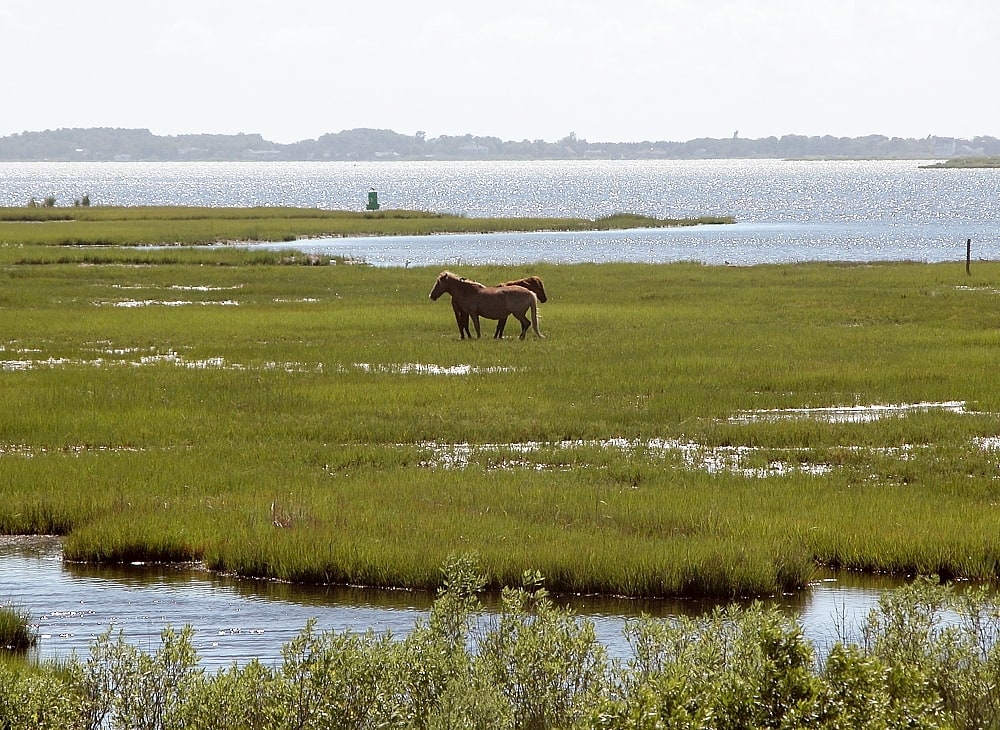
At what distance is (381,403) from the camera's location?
70.4 feet

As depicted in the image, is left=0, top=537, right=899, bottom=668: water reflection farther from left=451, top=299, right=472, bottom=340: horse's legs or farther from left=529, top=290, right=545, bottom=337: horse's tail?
left=451, top=299, right=472, bottom=340: horse's legs

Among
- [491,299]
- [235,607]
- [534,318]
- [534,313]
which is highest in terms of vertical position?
[491,299]

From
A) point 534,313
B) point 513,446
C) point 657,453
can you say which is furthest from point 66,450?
point 534,313

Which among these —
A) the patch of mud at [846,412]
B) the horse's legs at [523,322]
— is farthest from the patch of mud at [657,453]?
the horse's legs at [523,322]

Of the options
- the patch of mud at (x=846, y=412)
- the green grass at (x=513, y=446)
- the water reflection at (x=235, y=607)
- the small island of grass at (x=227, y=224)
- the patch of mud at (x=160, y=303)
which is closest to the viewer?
the water reflection at (x=235, y=607)

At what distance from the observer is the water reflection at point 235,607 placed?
434 inches

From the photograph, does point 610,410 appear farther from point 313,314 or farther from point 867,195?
point 867,195

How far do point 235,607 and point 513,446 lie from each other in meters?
7.01

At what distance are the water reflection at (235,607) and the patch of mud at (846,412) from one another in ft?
24.4

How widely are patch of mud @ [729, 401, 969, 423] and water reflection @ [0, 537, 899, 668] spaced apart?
Answer: 743 centimetres

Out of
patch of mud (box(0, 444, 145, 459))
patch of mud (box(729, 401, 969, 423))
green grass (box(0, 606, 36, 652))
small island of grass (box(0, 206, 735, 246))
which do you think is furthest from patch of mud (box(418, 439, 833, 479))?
small island of grass (box(0, 206, 735, 246))

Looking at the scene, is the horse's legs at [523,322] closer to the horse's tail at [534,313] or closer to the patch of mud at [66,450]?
the horse's tail at [534,313]

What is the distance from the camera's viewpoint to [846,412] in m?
20.8

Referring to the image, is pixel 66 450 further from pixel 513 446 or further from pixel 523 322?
pixel 523 322
